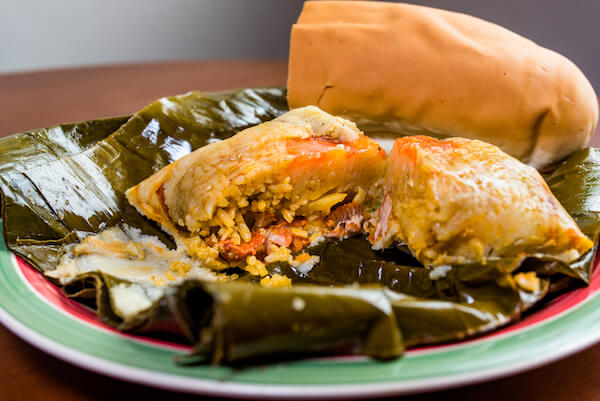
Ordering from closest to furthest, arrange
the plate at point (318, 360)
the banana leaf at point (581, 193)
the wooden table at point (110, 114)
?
the plate at point (318, 360) → the wooden table at point (110, 114) → the banana leaf at point (581, 193)

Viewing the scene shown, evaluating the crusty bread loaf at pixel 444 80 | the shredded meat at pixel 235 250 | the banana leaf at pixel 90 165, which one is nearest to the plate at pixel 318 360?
the banana leaf at pixel 90 165

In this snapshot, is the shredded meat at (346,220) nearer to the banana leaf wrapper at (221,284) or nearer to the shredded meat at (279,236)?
the banana leaf wrapper at (221,284)

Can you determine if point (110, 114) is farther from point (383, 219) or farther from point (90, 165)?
point (383, 219)

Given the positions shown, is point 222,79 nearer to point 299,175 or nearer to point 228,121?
point 228,121

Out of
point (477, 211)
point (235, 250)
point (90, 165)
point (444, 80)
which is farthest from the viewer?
point (444, 80)

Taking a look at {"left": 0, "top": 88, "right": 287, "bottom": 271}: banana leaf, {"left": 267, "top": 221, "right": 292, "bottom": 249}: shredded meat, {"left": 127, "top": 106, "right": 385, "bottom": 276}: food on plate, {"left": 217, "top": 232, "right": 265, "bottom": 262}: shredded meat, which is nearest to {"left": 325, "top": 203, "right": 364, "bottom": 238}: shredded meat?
{"left": 127, "top": 106, "right": 385, "bottom": 276}: food on plate

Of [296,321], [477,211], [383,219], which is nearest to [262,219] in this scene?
[383,219]

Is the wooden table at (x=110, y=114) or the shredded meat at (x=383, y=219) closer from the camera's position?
the wooden table at (x=110, y=114)

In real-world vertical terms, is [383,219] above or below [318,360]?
below
